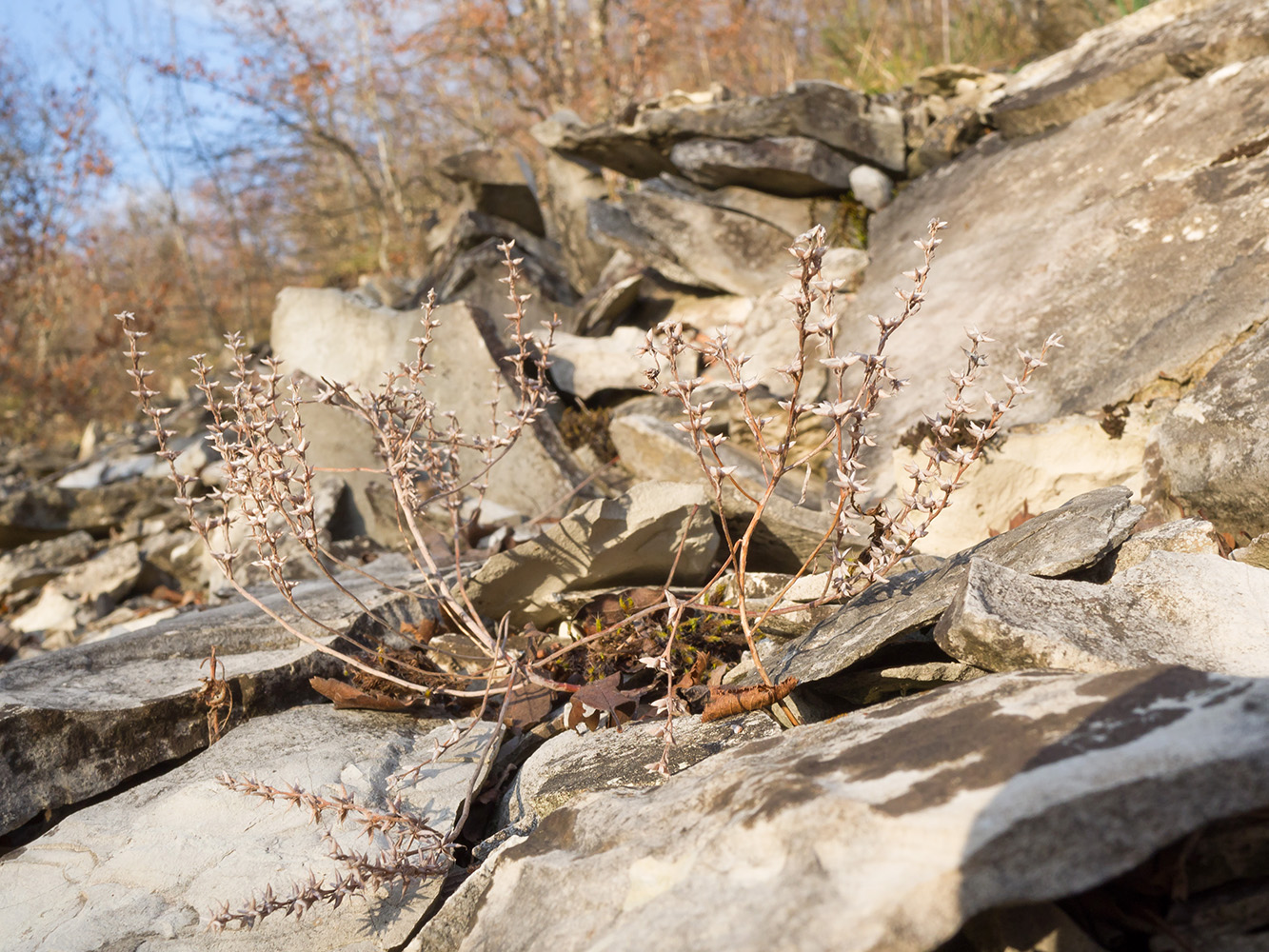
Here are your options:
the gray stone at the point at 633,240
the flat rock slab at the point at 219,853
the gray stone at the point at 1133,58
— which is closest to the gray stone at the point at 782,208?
the gray stone at the point at 633,240

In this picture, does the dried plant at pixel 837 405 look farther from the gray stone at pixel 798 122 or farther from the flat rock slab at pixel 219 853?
the gray stone at pixel 798 122

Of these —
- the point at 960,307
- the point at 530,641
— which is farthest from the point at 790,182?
the point at 530,641

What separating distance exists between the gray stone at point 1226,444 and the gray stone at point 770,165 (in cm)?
336

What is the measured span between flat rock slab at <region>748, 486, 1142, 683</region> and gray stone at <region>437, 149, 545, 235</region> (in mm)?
6892

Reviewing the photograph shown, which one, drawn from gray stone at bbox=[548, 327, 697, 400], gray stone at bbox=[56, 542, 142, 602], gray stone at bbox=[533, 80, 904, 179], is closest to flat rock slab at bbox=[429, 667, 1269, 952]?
gray stone at bbox=[548, 327, 697, 400]

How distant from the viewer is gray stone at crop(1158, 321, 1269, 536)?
7.72 ft

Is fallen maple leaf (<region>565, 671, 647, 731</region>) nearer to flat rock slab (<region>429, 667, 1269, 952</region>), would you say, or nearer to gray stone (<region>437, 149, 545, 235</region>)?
flat rock slab (<region>429, 667, 1269, 952</region>)

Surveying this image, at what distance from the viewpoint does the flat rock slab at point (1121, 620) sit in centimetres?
161

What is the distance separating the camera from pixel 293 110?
15.7 metres

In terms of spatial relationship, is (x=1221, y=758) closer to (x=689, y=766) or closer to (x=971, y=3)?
(x=689, y=766)

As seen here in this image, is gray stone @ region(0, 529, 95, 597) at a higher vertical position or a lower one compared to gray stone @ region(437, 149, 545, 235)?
lower

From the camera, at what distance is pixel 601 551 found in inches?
108

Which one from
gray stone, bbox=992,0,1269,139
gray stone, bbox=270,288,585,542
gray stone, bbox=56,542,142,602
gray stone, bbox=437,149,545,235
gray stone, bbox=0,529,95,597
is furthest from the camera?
gray stone, bbox=437,149,545,235

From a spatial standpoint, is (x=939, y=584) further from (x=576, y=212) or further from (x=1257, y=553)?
(x=576, y=212)
